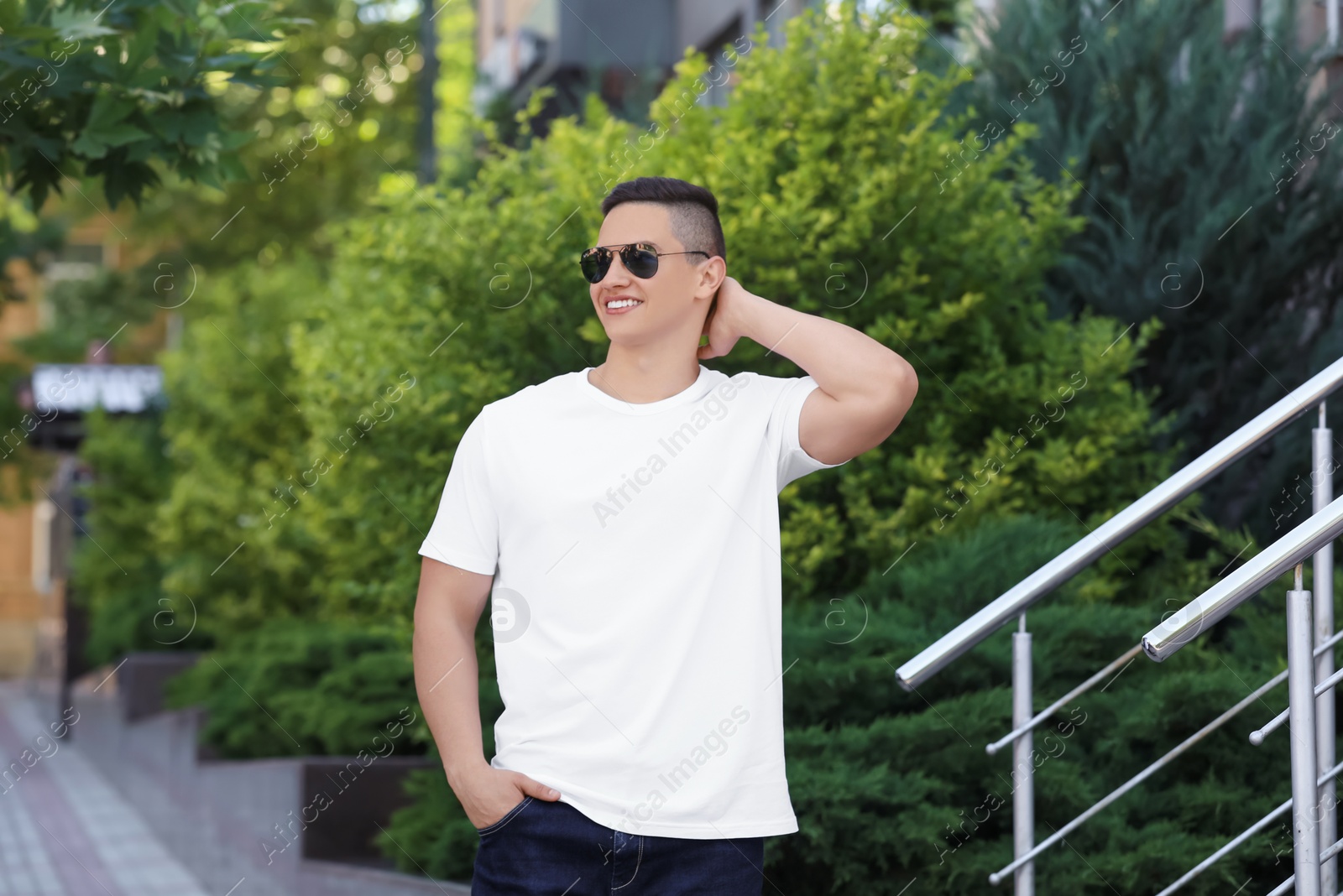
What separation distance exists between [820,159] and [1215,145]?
6.55 feet

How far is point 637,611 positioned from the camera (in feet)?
8.29

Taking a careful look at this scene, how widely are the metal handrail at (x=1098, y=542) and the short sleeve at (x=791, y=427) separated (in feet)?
3.31

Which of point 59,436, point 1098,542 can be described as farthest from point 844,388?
point 59,436

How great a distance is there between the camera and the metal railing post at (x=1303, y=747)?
116 inches

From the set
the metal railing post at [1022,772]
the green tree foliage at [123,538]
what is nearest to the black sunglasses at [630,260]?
the metal railing post at [1022,772]

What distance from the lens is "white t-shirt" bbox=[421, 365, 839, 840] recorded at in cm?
250

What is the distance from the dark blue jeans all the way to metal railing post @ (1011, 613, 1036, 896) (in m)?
1.30

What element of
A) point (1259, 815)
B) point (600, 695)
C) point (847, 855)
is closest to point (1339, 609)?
point (1259, 815)

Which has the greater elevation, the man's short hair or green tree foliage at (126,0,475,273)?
green tree foliage at (126,0,475,273)

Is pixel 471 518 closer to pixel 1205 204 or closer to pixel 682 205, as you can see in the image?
pixel 682 205

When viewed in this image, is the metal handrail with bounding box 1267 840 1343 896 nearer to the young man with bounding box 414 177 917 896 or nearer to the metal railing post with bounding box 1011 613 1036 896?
the metal railing post with bounding box 1011 613 1036 896

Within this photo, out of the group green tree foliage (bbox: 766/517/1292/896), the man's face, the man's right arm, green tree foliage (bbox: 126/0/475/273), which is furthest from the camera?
green tree foliage (bbox: 126/0/475/273)

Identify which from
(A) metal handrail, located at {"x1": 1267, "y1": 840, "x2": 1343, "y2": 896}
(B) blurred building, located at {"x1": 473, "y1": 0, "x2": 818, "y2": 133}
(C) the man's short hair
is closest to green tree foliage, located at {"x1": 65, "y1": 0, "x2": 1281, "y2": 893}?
(A) metal handrail, located at {"x1": 1267, "y1": 840, "x2": 1343, "y2": 896}

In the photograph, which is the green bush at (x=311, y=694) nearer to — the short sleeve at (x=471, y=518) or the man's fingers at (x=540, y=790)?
the short sleeve at (x=471, y=518)
